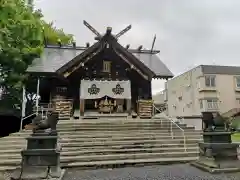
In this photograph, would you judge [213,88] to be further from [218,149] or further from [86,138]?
[218,149]

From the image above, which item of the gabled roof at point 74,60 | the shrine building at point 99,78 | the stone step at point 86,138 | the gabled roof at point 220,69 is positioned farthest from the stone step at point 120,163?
the gabled roof at point 220,69

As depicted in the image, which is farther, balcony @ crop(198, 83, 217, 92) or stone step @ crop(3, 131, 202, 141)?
balcony @ crop(198, 83, 217, 92)

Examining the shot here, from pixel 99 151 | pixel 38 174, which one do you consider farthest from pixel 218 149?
pixel 38 174

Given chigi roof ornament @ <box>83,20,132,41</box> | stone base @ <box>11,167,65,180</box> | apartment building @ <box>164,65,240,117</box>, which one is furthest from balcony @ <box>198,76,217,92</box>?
stone base @ <box>11,167,65,180</box>

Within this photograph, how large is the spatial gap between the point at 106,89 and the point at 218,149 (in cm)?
895

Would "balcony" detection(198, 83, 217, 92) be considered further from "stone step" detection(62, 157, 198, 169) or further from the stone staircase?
"stone step" detection(62, 157, 198, 169)

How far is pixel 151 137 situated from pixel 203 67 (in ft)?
80.3

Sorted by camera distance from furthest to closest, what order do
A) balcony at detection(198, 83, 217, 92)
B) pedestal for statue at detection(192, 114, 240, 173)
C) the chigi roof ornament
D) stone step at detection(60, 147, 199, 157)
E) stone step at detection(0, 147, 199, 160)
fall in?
balcony at detection(198, 83, 217, 92) < the chigi roof ornament < stone step at detection(60, 147, 199, 157) < stone step at detection(0, 147, 199, 160) < pedestal for statue at detection(192, 114, 240, 173)

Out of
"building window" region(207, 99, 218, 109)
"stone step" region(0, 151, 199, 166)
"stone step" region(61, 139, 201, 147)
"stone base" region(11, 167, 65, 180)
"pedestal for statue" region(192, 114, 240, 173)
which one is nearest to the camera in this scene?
"stone base" region(11, 167, 65, 180)

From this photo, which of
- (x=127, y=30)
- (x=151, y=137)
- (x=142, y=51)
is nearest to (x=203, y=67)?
(x=142, y=51)

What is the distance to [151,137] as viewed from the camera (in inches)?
402

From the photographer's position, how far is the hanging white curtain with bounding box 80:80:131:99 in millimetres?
14836

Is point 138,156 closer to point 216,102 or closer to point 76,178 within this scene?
point 76,178

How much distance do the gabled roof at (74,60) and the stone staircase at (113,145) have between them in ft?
14.5
